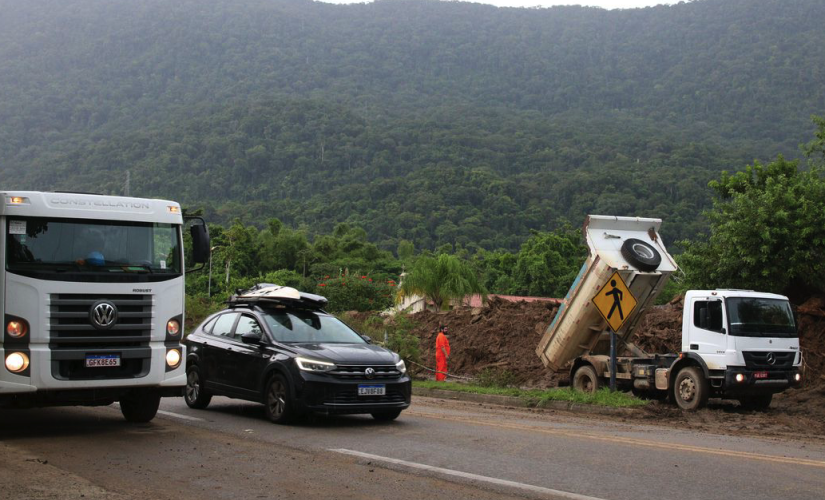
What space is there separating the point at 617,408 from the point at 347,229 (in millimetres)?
80040

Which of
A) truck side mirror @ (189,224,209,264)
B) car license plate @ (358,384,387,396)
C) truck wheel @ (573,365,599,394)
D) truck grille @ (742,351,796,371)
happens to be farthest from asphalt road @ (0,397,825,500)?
truck wheel @ (573,365,599,394)

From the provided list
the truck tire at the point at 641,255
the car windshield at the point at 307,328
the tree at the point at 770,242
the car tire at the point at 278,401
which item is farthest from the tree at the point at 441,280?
the car tire at the point at 278,401

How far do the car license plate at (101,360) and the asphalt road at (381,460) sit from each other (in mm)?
900

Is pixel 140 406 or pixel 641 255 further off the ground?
Answer: pixel 641 255

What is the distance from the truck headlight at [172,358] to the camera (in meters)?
11.0

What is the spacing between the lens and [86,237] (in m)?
10.7

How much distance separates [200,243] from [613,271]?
938 centimetres

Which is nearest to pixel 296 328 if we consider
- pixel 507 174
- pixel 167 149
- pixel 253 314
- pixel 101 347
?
pixel 253 314

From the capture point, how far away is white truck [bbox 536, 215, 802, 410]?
1695 centimetres

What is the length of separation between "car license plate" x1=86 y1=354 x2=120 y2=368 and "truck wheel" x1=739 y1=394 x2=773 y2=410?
12.3 metres

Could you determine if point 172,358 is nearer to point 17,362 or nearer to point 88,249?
point 88,249

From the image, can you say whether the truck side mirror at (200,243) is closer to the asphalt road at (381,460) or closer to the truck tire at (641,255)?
the asphalt road at (381,460)

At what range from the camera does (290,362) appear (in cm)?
1191

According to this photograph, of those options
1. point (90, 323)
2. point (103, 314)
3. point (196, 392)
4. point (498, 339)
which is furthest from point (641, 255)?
point (90, 323)
